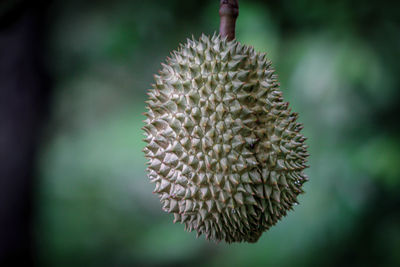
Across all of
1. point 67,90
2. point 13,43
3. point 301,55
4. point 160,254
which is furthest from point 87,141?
point 301,55

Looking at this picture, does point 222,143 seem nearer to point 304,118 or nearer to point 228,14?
point 228,14

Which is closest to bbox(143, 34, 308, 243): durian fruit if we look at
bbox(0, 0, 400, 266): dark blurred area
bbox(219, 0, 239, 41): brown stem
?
bbox(219, 0, 239, 41): brown stem

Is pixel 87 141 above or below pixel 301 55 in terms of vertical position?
below

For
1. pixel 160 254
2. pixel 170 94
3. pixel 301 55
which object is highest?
pixel 301 55

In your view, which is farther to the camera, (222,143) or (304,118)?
(304,118)

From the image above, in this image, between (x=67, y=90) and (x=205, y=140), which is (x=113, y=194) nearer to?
(x=67, y=90)

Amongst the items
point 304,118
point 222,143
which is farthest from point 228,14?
point 304,118

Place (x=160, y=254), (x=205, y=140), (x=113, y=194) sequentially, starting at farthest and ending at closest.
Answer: (x=113, y=194) → (x=160, y=254) → (x=205, y=140)

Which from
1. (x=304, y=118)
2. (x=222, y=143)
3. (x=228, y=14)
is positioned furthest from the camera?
(x=304, y=118)
